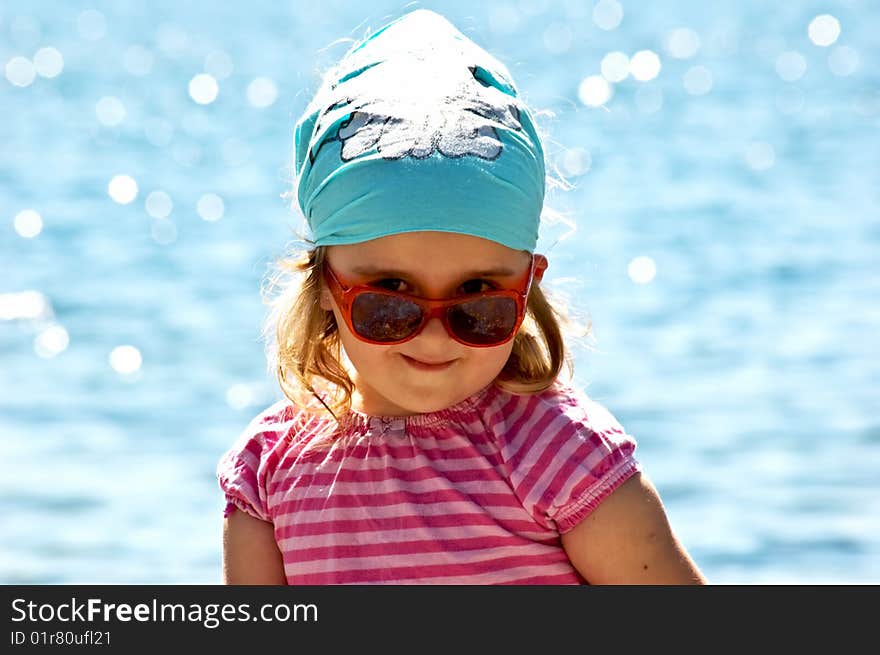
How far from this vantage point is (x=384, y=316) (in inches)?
113

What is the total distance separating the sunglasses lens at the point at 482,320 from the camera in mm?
2850

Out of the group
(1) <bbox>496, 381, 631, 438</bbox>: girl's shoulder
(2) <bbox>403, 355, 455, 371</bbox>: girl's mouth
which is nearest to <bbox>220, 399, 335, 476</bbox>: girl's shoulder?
(2) <bbox>403, 355, 455, 371</bbox>: girl's mouth

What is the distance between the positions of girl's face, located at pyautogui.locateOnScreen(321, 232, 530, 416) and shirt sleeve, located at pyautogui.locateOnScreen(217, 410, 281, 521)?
0.27 meters

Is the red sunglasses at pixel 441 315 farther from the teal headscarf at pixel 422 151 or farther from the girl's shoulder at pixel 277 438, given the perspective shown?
the girl's shoulder at pixel 277 438

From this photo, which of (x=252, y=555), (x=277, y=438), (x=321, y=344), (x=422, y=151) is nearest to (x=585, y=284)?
(x=321, y=344)

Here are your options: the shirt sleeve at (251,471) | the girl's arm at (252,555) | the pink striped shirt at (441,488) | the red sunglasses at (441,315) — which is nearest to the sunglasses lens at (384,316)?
the red sunglasses at (441,315)

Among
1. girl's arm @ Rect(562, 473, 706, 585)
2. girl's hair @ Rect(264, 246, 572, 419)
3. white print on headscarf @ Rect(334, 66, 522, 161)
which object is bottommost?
girl's arm @ Rect(562, 473, 706, 585)

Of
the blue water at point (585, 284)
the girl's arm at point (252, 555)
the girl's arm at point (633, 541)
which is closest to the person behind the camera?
the girl's arm at point (633, 541)

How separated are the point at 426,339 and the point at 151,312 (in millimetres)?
6909

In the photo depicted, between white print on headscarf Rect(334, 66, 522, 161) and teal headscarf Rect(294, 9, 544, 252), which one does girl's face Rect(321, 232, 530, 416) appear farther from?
white print on headscarf Rect(334, 66, 522, 161)

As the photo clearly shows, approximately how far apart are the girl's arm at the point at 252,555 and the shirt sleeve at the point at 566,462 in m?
0.55

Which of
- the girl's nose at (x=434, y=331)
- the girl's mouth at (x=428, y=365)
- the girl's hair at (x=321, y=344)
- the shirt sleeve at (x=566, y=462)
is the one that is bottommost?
the shirt sleeve at (x=566, y=462)

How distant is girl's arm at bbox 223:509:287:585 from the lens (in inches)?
121
